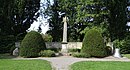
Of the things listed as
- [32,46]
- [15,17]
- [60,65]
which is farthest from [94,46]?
[15,17]

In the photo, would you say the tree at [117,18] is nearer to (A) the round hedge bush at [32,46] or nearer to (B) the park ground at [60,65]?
(A) the round hedge bush at [32,46]

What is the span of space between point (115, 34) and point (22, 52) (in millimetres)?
17738

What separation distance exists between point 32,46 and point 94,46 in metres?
6.08

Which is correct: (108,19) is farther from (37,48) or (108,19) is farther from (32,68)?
(32,68)

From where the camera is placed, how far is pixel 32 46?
25.8m

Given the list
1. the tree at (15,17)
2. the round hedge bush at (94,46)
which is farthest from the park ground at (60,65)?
the tree at (15,17)

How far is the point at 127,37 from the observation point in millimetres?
35938

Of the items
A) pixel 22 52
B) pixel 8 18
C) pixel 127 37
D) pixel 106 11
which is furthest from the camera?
Result: pixel 8 18

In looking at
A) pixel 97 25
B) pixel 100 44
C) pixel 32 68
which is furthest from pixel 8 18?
pixel 32 68

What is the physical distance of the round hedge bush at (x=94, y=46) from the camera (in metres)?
26.4

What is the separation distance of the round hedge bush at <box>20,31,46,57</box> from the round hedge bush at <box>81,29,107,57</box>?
4.37 m

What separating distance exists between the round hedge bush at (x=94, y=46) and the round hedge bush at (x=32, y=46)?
437 centimetres

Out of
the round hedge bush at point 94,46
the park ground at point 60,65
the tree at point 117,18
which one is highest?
the tree at point 117,18

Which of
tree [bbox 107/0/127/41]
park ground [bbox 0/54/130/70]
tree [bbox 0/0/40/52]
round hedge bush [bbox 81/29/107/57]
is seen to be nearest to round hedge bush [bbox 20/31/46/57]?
round hedge bush [bbox 81/29/107/57]
